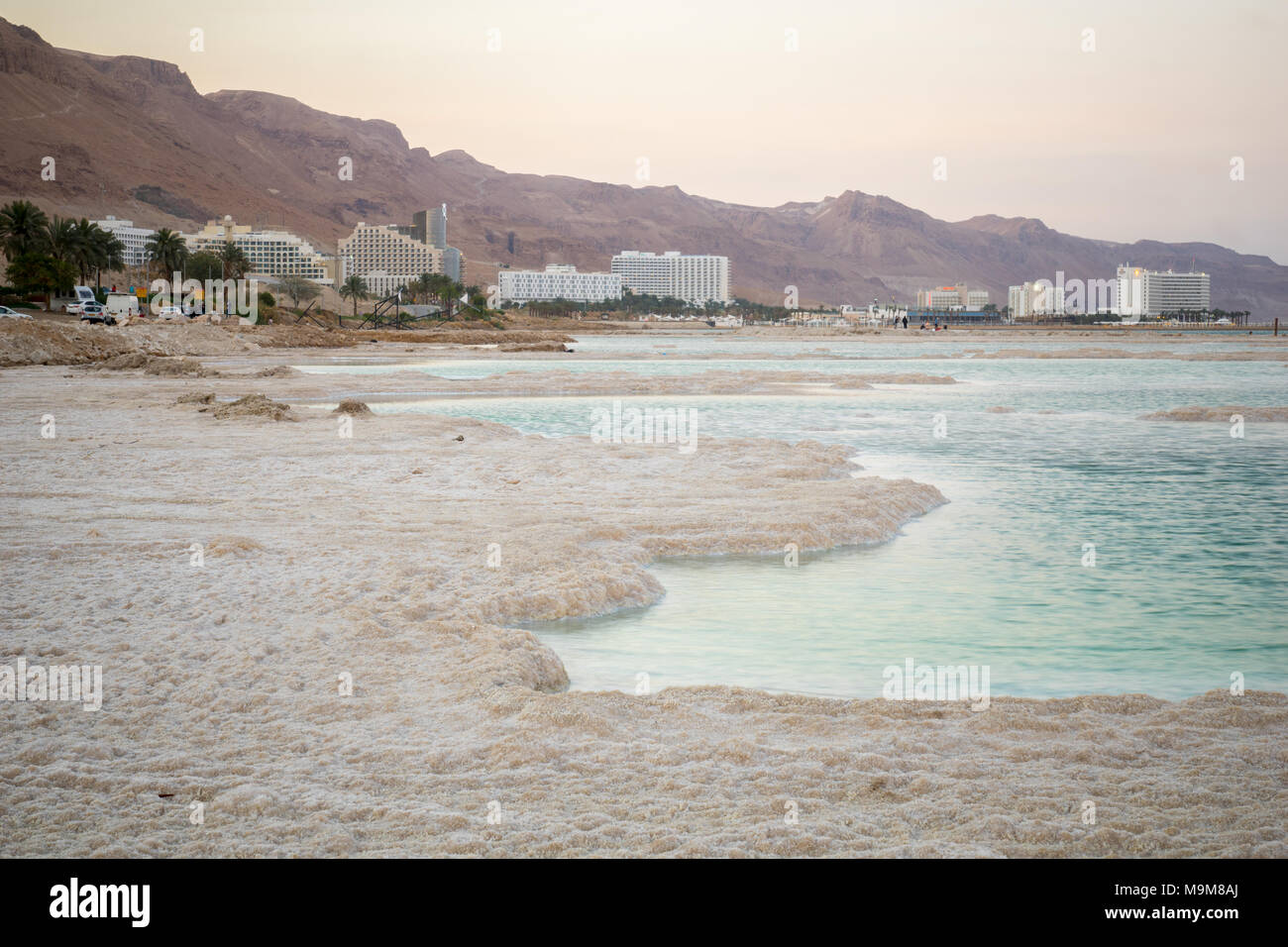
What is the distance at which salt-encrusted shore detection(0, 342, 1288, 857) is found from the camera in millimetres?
5109

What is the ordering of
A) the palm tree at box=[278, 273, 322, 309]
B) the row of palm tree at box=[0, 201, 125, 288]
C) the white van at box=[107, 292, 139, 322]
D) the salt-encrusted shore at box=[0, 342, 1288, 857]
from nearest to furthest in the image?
the salt-encrusted shore at box=[0, 342, 1288, 857], the white van at box=[107, 292, 139, 322], the row of palm tree at box=[0, 201, 125, 288], the palm tree at box=[278, 273, 322, 309]

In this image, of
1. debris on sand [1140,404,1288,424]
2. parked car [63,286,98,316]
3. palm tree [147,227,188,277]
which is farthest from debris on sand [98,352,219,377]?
palm tree [147,227,188,277]

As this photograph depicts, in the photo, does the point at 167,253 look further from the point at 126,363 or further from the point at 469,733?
the point at 469,733

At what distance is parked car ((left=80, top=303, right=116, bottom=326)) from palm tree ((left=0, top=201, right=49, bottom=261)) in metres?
18.5

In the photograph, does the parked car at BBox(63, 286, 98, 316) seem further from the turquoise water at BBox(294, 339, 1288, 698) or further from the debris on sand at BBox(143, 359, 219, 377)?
the turquoise water at BBox(294, 339, 1288, 698)

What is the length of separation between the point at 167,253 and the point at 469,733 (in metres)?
124

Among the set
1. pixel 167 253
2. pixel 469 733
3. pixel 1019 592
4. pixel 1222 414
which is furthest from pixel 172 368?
pixel 167 253

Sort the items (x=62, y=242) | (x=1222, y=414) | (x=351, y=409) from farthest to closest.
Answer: (x=62, y=242)
(x=1222, y=414)
(x=351, y=409)

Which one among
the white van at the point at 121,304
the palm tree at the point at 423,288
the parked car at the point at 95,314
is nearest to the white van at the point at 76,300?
the parked car at the point at 95,314

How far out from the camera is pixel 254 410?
25.6 metres
